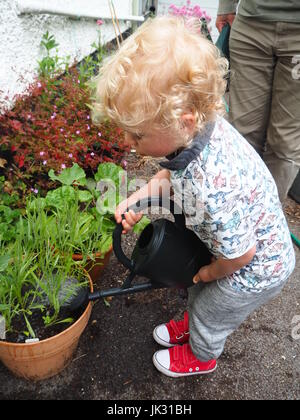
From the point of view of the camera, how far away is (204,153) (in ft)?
3.15

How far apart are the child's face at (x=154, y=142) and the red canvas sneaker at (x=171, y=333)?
963 millimetres

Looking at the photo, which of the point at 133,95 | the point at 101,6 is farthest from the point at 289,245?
the point at 101,6

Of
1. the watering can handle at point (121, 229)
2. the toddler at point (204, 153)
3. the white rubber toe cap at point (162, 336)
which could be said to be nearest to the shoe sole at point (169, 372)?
the white rubber toe cap at point (162, 336)

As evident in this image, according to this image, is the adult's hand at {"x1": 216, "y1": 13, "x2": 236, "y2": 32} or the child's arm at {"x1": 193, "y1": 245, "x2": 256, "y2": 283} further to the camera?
the adult's hand at {"x1": 216, "y1": 13, "x2": 236, "y2": 32}

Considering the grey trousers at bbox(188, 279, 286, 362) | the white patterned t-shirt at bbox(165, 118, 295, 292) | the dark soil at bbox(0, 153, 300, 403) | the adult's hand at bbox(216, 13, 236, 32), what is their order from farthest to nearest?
1. the adult's hand at bbox(216, 13, 236, 32)
2. the dark soil at bbox(0, 153, 300, 403)
3. the grey trousers at bbox(188, 279, 286, 362)
4. the white patterned t-shirt at bbox(165, 118, 295, 292)

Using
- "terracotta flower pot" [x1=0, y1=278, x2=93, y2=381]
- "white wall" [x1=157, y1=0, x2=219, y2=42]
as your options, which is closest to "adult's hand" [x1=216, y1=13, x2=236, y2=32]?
"terracotta flower pot" [x1=0, y1=278, x2=93, y2=381]

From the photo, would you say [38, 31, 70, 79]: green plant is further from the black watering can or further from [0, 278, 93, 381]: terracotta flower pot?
[0, 278, 93, 381]: terracotta flower pot

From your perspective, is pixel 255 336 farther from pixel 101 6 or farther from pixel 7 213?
pixel 101 6

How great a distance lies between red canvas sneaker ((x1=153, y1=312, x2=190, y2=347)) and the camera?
5.16 feet

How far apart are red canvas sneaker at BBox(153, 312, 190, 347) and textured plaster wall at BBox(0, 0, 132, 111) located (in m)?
1.56

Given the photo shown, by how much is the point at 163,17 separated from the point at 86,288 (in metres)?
1.00

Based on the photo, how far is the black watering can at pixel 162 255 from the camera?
107 centimetres

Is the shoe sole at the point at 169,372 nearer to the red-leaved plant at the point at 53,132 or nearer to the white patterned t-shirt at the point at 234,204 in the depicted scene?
the white patterned t-shirt at the point at 234,204

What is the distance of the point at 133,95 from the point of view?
0.86 metres
